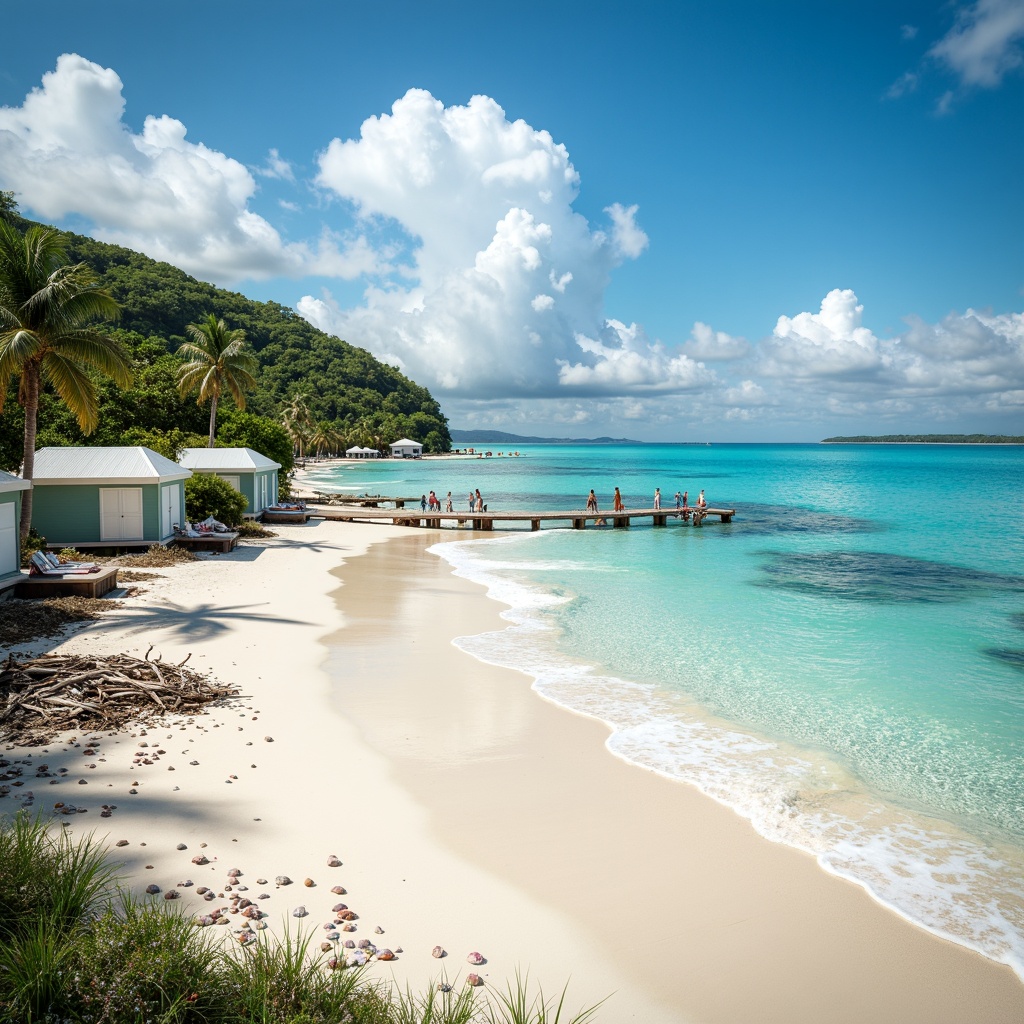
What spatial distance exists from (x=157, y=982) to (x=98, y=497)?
1995 cm

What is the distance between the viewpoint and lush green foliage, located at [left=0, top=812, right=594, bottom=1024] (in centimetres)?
381

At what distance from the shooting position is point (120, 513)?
21.2 metres

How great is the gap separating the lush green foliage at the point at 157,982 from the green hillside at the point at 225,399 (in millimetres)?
19930

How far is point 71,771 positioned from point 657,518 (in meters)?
36.7

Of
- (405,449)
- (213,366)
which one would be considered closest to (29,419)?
(213,366)

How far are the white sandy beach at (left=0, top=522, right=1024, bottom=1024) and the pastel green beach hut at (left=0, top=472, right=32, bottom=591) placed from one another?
7.20 m

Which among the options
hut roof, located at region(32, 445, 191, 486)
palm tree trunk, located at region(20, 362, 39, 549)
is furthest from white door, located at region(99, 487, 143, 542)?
palm tree trunk, located at region(20, 362, 39, 549)

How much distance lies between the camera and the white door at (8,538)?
1532 cm

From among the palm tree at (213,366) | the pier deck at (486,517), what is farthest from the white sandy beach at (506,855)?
the pier deck at (486,517)

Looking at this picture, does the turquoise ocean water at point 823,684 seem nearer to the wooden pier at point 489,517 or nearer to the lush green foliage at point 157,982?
the lush green foliage at point 157,982

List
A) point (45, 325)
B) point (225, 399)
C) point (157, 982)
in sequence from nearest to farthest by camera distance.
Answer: point (157, 982) < point (45, 325) < point (225, 399)

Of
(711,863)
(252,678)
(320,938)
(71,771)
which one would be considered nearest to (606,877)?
Answer: (711,863)

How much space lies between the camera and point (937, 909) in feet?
20.5

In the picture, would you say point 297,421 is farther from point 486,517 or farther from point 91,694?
point 91,694
